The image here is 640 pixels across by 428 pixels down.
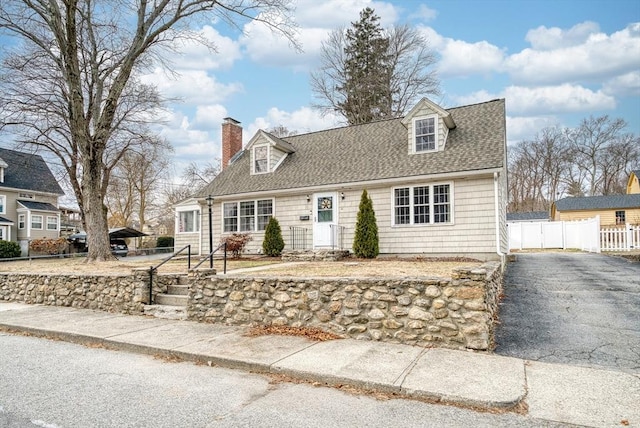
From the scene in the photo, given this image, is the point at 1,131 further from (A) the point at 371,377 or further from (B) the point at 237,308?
(A) the point at 371,377

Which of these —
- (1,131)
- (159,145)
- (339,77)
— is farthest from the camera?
(339,77)

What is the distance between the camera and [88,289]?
9398 mm

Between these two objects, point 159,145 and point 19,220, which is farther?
point 19,220

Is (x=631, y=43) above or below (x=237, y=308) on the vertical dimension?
above

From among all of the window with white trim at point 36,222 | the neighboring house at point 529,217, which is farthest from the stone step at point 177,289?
the neighboring house at point 529,217

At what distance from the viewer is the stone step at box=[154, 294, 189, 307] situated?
8.41 meters

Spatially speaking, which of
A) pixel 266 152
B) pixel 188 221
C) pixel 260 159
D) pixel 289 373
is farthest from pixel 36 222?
pixel 289 373

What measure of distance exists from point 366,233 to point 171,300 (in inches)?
283

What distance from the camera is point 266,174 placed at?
17.2m

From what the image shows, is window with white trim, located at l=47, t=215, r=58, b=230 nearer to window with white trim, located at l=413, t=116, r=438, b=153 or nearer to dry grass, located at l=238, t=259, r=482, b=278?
dry grass, located at l=238, t=259, r=482, b=278

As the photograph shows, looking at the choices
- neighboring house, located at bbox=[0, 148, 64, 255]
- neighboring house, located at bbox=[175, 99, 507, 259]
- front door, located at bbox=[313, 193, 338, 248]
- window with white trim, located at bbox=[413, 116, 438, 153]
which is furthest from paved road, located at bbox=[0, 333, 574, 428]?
neighboring house, located at bbox=[0, 148, 64, 255]

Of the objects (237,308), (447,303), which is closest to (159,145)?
(237,308)

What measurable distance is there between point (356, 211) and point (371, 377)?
419 inches

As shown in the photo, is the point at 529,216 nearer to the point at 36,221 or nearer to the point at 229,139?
the point at 229,139
